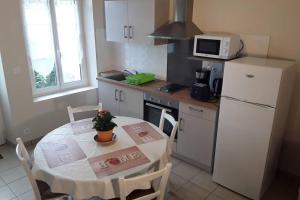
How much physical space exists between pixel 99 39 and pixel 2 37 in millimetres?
1409

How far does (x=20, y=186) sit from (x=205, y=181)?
209 centimetres

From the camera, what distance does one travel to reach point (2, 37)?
3043mm

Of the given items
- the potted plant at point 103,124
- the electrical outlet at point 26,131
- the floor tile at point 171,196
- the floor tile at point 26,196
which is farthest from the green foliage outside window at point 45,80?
Result: the floor tile at point 171,196

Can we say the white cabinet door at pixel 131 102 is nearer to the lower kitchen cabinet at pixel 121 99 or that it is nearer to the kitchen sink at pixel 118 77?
the lower kitchen cabinet at pixel 121 99

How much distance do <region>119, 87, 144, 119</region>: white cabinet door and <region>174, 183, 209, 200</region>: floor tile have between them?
1.20 metres

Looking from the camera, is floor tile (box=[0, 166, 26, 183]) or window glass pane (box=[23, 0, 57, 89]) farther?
window glass pane (box=[23, 0, 57, 89])

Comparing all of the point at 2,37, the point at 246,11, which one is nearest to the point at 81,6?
the point at 2,37

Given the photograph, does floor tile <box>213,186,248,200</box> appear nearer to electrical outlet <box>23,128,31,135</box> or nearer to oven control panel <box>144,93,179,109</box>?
oven control panel <box>144,93,179,109</box>

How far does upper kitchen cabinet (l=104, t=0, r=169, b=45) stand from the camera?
3158mm

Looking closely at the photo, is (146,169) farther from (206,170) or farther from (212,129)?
(206,170)

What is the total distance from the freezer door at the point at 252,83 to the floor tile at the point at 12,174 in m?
2.53

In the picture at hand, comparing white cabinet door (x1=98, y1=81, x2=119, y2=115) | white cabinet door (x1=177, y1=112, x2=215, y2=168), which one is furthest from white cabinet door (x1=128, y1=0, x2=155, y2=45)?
white cabinet door (x1=177, y1=112, x2=215, y2=168)

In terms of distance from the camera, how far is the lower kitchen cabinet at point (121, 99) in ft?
11.5

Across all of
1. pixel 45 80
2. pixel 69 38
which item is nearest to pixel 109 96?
pixel 45 80
